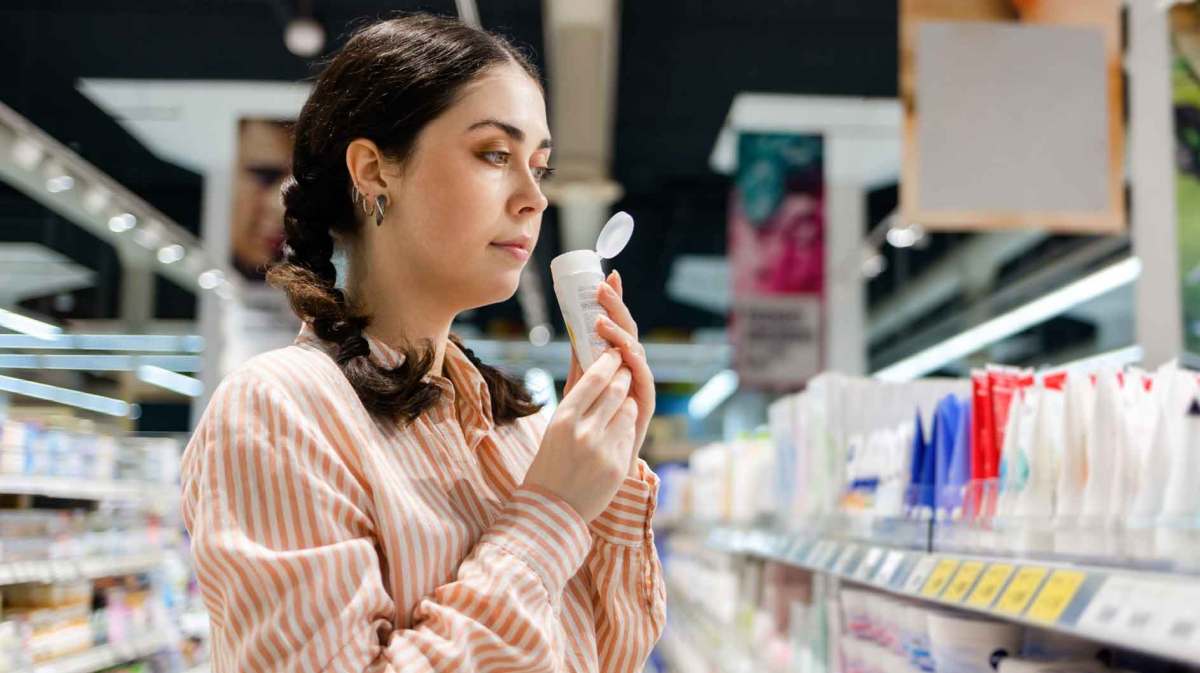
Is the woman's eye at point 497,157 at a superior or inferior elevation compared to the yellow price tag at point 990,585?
superior

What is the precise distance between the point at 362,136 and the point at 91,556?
4.24 m

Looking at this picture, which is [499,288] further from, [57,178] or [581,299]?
[57,178]

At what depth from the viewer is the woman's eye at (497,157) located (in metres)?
1.29

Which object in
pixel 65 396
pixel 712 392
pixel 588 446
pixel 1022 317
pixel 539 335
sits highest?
pixel 539 335

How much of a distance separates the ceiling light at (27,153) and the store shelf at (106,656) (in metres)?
2.60

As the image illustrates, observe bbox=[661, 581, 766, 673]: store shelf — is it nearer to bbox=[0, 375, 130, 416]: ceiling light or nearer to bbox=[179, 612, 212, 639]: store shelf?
bbox=[179, 612, 212, 639]: store shelf

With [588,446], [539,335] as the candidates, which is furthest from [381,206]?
[539,335]

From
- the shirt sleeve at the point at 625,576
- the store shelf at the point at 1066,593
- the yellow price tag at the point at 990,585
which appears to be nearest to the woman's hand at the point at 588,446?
the shirt sleeve at the point at 625,576

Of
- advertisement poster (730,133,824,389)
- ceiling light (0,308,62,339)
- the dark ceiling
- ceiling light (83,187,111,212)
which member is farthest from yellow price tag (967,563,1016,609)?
advertisement poster (730,133,824,389)

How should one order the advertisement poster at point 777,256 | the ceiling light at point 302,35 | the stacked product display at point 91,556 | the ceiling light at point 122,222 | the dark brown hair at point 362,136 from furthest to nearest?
1. the advertisement poster at point 777,256
2. the ceiling light at point 122,222
3. the ceiling light at point 302,35
4. the stacked product display at point 91,556
5. the dark brown hair at point 362,136

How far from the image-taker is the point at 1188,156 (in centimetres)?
A: 317

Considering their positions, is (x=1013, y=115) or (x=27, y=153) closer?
(x=1013, y=115)

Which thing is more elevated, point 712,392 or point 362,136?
point 712,392

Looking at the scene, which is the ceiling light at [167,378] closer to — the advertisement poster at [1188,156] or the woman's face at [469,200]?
the advertisement poster at [1188,156]
